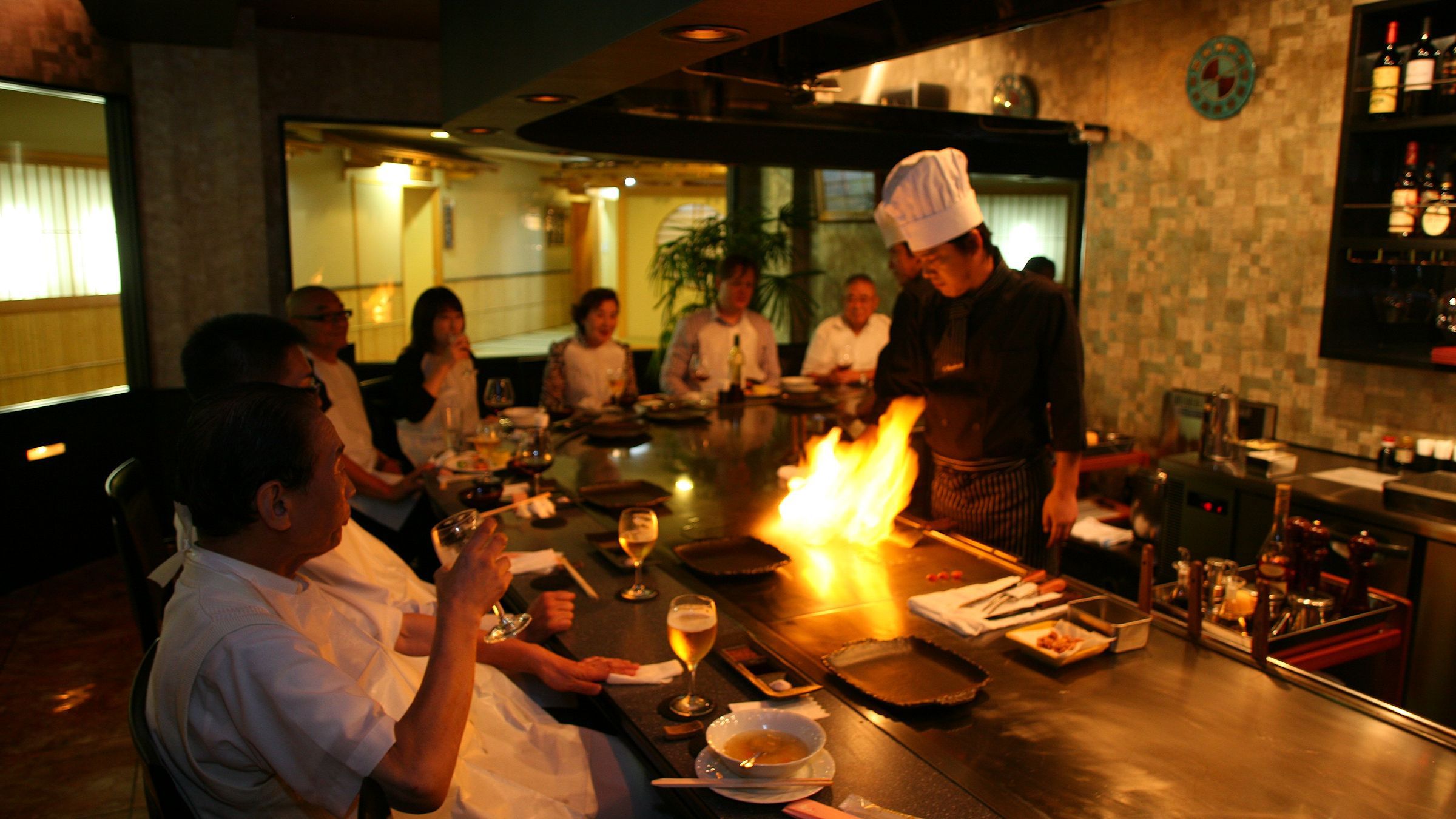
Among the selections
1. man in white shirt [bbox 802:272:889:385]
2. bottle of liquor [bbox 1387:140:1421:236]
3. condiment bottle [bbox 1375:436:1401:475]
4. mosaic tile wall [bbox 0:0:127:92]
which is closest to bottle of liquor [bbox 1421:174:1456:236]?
bottle of liquor [bbox 1387:140:1421:236]

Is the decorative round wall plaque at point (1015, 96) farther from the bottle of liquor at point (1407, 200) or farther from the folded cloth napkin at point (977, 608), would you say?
the folded cloth napkin at point (977, 608)

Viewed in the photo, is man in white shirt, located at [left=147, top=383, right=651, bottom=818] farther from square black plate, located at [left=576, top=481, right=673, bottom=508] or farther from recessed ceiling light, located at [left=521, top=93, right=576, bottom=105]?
square black plate, located at [left=576, top=481, right=673, bottom=508]

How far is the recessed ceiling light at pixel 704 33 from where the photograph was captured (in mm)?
1743

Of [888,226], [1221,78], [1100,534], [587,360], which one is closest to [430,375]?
[587,360]

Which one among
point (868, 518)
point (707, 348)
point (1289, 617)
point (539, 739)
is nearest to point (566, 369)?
point (707, 348)

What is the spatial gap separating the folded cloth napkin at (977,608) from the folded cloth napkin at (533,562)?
3.25ft

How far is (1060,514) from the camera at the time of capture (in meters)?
3.18

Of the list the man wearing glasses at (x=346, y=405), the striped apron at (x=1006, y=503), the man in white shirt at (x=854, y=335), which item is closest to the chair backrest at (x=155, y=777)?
the man wearing glasses at (x=346, y=405)

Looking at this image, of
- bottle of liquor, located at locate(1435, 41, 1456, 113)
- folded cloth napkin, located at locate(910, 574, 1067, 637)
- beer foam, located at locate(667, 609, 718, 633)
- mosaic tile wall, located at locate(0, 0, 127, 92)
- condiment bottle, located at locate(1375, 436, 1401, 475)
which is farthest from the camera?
mosaic tile wall, located at locate(0, 0, 127, 92)

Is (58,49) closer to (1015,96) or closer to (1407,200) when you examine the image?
(1015,96)

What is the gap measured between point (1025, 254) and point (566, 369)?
3.23 m

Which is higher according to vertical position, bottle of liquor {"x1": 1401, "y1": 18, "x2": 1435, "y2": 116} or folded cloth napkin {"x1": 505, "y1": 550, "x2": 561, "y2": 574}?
bottle of liquor {"x1": 1401, "y1": 18, "x2": 1435, "y2": 116}

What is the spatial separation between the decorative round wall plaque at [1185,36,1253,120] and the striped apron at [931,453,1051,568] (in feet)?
8.76

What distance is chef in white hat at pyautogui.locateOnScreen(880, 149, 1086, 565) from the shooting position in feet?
10.6
